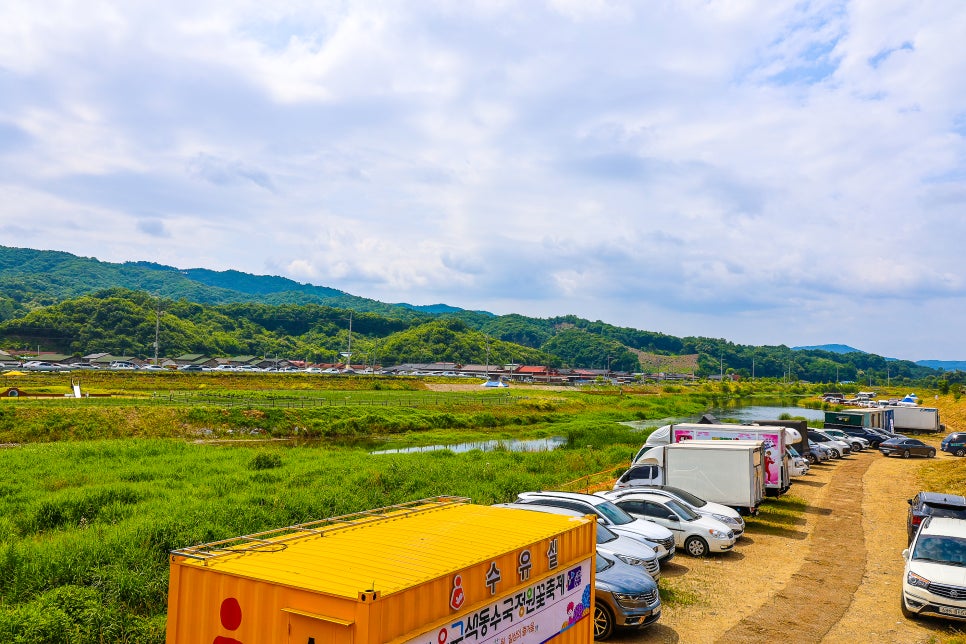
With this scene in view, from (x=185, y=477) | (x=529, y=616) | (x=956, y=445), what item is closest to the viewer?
(x=529, y=616)

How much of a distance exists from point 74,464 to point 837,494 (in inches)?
1271

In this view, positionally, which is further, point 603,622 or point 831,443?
point 831,443

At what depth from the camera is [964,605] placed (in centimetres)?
1196

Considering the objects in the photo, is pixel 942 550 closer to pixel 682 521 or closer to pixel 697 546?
pixel 697 546

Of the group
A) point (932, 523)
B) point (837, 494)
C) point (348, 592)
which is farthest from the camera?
point (837, 494)

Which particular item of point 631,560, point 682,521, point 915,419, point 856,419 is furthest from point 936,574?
point 915,419

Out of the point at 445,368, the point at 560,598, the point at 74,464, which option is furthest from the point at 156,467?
the point at 445,368

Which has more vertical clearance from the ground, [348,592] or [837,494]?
[348,592]

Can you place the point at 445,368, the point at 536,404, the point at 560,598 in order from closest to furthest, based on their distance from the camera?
the point at 560,598 < the point at 536,404 < the point at 445,368

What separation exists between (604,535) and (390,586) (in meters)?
10.2

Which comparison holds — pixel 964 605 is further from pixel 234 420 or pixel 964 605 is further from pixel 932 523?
pixel 234 420

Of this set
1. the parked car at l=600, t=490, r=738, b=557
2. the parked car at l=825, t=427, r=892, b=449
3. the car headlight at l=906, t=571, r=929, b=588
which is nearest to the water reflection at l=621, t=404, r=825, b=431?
the parked car at l=825, t=427, r=892, b=449

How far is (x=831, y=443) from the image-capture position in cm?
3972

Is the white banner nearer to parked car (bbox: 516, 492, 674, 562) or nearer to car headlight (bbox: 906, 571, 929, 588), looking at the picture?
parked car (bbox: 516, 492, 674, 562)
